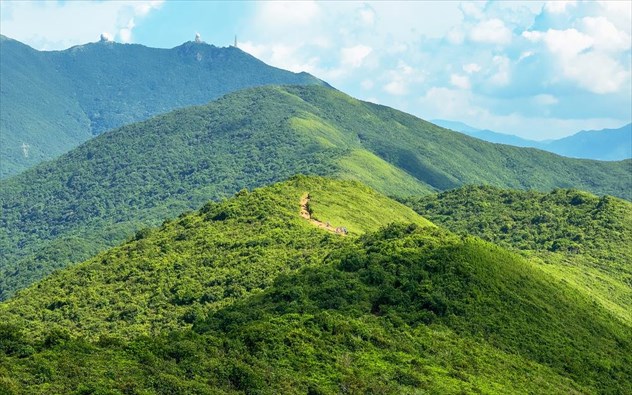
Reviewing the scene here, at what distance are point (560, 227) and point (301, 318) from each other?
84.4 metres

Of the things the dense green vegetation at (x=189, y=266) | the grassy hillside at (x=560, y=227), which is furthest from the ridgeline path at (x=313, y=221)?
the grassy hillside at (x=560, y=227)

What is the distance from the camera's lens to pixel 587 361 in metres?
67.1

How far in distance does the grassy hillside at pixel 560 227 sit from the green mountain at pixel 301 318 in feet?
83.7

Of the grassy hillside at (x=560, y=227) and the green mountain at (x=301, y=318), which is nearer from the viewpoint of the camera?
the green mountain at (x=301, y=318)

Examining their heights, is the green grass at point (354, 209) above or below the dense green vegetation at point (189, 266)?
above

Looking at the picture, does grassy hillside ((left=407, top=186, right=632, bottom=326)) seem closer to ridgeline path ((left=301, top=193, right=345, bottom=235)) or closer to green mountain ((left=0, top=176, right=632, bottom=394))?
ridgeline path ((left=301, top=193, right=345, bottom=235))

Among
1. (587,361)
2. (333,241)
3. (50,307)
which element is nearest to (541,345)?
(587,361)

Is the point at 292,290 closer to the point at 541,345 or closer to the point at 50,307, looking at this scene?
the point at 541,345

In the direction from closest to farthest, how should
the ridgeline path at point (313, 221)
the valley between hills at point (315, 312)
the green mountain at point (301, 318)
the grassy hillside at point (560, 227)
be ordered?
the green mountain at point (301, 318), the valley between hills at point (315, 312), the ridgeline path at point (313, 221), the grassy hillside at point (560, 227)

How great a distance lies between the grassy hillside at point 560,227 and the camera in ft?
358

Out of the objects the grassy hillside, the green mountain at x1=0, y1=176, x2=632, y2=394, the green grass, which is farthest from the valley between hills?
the grassy hillside

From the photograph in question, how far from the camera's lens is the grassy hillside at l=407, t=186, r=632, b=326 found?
109 metres

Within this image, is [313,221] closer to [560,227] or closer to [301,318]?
[301,318]

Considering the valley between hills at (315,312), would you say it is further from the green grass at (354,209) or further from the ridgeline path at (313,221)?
the green grass at (354,209)
